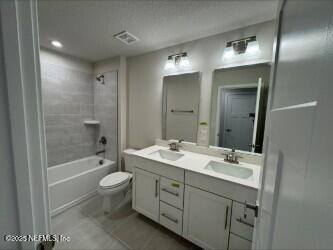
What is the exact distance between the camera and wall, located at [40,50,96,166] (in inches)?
88.6

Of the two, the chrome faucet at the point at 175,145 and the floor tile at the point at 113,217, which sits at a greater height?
the chrome faucet at the point at 175,145

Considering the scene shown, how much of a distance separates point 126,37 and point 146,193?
6.33 feet

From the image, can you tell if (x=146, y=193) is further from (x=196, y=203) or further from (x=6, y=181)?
(x=6, y=181)

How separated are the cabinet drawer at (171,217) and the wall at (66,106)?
2036 millimetres

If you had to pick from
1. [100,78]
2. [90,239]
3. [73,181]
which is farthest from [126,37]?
[90,239]

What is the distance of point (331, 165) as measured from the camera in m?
0.16

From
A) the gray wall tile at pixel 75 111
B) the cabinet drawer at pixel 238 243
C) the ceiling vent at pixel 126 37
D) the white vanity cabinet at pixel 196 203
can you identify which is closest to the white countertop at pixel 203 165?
the white vanity cabinet at pixel 196 203

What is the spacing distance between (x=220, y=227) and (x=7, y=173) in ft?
4.77

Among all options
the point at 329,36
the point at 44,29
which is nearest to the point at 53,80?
the point at 44,29

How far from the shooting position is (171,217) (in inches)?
58.8

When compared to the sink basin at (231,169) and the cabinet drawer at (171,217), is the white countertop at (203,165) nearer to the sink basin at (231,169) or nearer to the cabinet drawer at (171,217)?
the sink basin at (231,169)

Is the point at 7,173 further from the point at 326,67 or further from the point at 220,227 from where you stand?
the point at 220,227

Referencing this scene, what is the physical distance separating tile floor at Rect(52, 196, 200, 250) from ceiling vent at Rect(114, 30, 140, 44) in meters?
2.30

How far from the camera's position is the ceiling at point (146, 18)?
1215 millimetres
